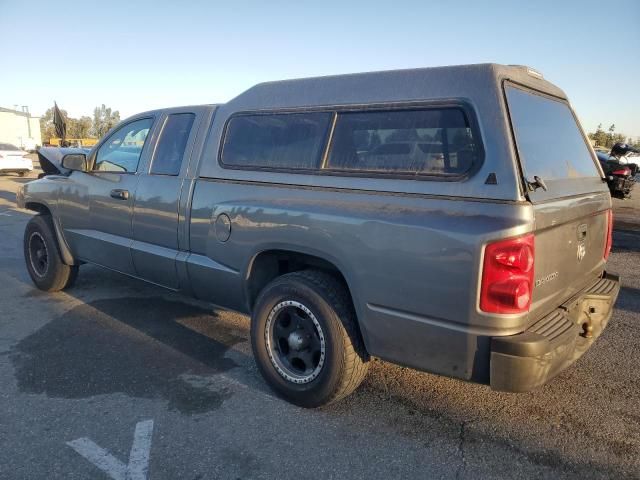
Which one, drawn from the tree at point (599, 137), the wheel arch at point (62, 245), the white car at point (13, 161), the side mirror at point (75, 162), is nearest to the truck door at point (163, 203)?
the side mirror at point (75, 162)

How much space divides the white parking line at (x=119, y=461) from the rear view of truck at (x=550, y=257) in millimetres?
1842

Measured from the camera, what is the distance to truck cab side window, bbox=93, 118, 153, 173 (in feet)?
14.3

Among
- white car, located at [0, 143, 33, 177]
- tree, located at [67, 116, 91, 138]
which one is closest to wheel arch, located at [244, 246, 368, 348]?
white car, located at [0, 143, 33, 177]

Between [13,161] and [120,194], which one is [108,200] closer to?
[120,194]

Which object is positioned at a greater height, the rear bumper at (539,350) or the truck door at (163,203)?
the truck door at (163,203)

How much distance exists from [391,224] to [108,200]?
2978 mm

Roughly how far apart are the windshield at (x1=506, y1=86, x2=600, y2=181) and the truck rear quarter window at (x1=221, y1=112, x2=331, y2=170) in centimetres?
113

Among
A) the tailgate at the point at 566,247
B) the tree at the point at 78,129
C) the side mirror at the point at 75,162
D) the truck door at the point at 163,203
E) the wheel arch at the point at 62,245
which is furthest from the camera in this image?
the tree at the point at 78,129

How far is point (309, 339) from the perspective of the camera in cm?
304

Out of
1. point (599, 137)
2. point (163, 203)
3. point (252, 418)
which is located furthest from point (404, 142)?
point (599, 137)

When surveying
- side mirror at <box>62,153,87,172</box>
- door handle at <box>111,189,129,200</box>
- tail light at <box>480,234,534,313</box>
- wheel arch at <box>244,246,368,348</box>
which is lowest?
wheel arch at <box>244,246,368,348</box>

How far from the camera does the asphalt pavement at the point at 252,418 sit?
8.20 ft

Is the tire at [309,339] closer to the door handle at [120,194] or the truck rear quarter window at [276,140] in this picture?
the truck rear quarter window at [276,140]

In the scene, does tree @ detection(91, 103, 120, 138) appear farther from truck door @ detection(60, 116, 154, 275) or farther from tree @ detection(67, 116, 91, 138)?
truck door @ detection(60, 116, 154, 275)
